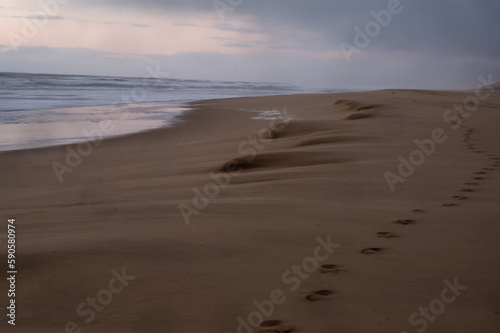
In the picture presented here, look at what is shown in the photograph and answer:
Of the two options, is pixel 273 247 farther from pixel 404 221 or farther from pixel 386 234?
pixel 404 221

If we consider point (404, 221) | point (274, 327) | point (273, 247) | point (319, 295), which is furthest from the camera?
point (404, 221)

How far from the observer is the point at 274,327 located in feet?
7.49

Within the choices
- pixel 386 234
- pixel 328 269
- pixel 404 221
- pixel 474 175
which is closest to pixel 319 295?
pixel 328 269

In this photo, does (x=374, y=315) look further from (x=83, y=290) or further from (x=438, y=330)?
(x=83, y=290)

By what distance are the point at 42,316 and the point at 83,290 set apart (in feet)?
0.90

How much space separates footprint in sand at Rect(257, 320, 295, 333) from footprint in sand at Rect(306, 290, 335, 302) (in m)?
0.26

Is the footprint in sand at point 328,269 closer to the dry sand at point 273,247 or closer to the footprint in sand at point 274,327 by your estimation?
the dry sand at point 273,247

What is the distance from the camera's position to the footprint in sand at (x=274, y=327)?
7.40 feet

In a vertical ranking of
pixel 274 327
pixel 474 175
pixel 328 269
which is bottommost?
pixel 274 327

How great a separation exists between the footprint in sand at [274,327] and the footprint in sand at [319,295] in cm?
26

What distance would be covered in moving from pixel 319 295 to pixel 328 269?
0.32m

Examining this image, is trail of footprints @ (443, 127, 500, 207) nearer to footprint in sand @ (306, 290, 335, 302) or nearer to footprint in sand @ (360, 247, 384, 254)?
footprint in sand @ (360, 247, 384, 254)

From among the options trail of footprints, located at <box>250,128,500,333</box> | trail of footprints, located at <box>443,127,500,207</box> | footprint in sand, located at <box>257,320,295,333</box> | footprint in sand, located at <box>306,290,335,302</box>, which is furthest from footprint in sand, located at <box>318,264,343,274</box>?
trail of footprints, located at <box>443,127,500,207</box>

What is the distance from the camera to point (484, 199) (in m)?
4.24
